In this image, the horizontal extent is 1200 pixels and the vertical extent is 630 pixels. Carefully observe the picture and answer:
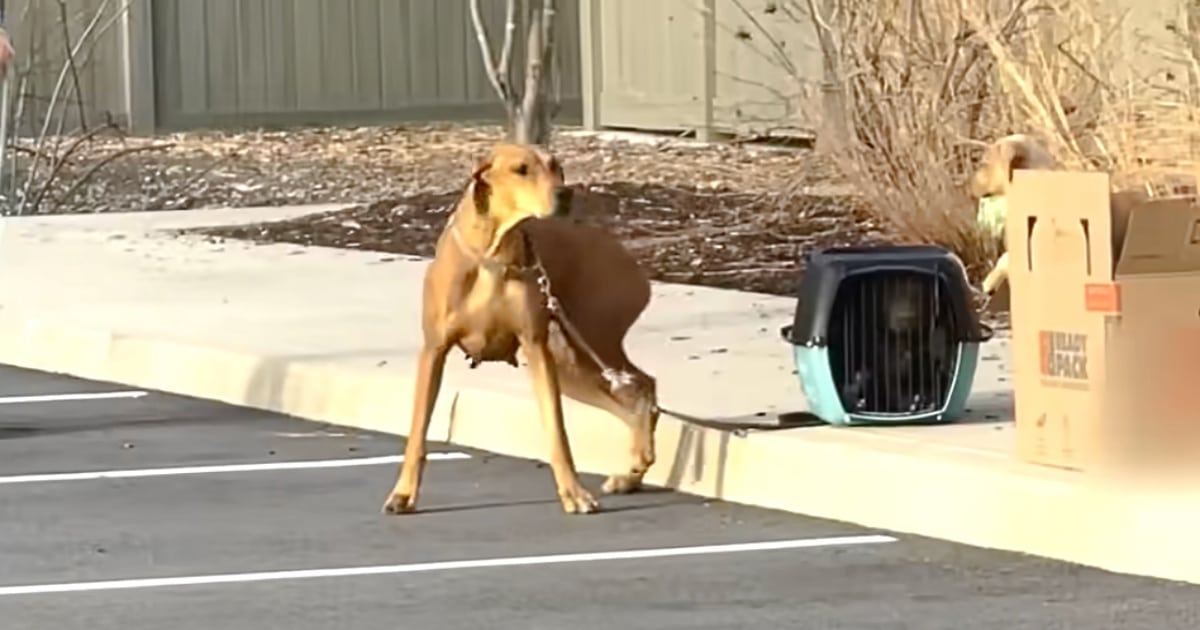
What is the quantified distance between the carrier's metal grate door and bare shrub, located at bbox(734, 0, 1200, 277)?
98.0 inches

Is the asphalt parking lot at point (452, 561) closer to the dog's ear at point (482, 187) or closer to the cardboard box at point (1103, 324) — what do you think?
the cardboard box at point (1103, 324)

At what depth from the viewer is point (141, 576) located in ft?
26.4

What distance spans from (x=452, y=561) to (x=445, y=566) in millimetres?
72

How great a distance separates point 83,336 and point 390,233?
13.0 ft

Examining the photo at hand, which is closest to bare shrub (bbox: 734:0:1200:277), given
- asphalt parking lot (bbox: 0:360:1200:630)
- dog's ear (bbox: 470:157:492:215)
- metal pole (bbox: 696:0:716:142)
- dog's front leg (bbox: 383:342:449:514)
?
asphalt parking lot (bbox: 0:360:1200:630)

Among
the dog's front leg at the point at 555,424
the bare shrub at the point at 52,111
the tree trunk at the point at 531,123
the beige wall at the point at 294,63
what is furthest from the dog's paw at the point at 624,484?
the beige wall at the point at 294,63

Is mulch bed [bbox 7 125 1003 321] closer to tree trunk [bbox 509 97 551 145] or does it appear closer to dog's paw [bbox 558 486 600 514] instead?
tree trunk [bbox 509 97 551 145]

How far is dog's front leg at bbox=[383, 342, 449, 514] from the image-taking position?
28.8 ft

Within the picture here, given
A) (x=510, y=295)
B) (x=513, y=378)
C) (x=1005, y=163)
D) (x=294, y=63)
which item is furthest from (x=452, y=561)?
(x=294, y=63)

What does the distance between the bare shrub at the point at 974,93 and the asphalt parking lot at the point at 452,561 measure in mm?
3312

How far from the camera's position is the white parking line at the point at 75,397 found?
11.9m

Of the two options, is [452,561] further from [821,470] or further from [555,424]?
[821,470]

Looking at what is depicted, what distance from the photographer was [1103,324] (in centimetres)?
821

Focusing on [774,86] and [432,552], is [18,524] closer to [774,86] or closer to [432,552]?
[432,552]
